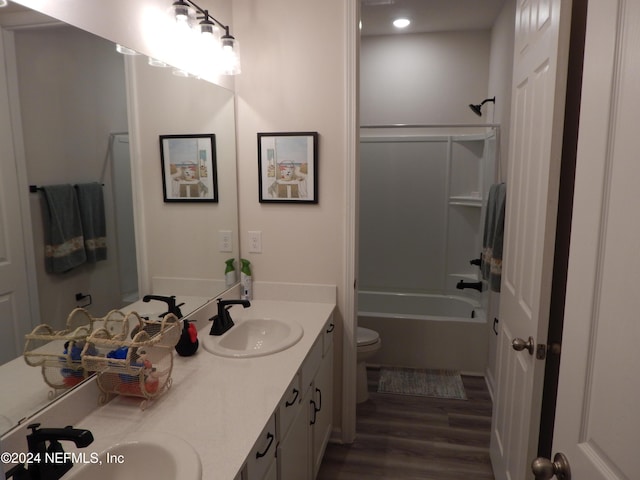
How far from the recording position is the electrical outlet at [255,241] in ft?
7.94

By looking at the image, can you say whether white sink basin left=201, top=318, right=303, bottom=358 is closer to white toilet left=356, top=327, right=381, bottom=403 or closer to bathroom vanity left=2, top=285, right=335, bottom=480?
bathroom vanity left=2, top=285, right=335, bottom=480

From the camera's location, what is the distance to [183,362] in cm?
162

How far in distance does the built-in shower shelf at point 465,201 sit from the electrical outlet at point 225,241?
2.42 meters

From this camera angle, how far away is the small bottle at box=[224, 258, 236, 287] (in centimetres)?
234

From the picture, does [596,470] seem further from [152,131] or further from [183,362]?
[152,131]

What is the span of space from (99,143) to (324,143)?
116 cm

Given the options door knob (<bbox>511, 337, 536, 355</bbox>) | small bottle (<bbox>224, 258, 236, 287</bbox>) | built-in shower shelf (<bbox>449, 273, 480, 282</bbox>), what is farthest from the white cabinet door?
built-in shower shelf (<bbox>449, 273, 480, 282</bbox>)

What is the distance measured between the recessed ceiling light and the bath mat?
282 centimetres

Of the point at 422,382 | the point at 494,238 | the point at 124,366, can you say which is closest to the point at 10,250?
the point at 124,366

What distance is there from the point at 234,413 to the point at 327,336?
3.25ft

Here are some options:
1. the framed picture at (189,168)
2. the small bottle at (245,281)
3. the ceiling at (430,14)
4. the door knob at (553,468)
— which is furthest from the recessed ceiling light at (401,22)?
the door knob at (553,468)

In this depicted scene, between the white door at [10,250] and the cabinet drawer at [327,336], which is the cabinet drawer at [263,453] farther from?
the cabinet drawer at [327,336]

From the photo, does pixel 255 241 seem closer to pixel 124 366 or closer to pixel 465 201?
pixel 124 366

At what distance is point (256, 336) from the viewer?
208 cm
